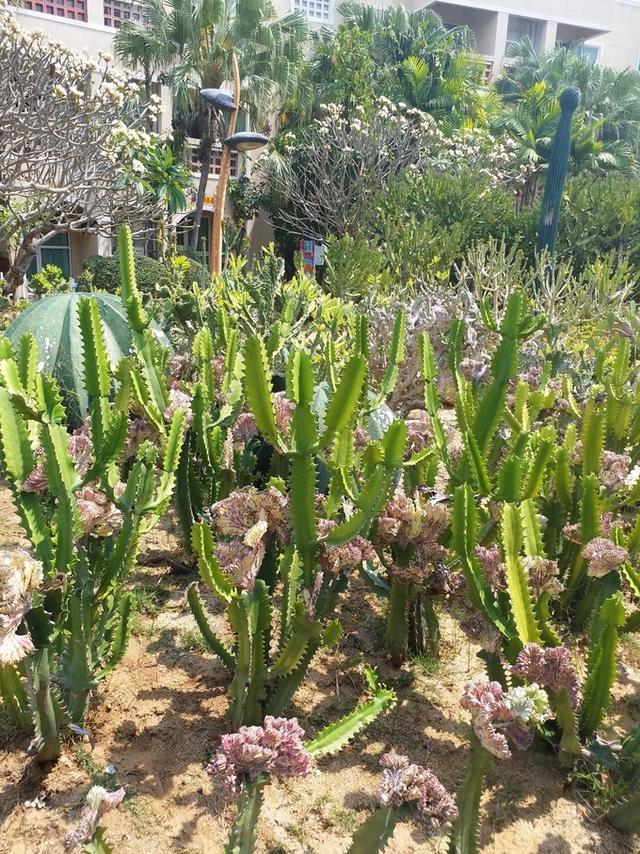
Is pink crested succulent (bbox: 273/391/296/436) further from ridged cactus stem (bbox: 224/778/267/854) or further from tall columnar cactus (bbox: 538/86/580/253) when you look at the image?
tall columnar cactus (bbox: 538/86/580/253)

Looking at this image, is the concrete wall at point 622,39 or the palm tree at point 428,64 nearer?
the palm tree at point 428,64

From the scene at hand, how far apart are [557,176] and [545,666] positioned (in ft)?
34.5

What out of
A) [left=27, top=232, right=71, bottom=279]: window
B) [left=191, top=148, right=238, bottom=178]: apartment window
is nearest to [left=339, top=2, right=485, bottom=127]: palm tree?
[left=191, top=148, right=238, bottom=178]: apartment window

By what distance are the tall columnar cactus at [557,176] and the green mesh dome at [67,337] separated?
7.82m

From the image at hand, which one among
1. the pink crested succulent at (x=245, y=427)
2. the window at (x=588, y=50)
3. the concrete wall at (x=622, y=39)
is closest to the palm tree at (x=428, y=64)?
the window at (x=588, y=50)

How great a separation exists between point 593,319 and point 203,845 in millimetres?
6924

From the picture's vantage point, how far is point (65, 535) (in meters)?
1.88

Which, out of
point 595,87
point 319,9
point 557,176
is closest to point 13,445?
point 557,176

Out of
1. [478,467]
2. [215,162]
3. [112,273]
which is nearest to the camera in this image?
[478,467]

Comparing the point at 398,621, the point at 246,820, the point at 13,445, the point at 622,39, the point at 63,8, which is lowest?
the point at 398,621

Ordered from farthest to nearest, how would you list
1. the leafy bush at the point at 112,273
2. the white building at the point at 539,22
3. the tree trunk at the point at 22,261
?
the white building at the point at 539,22 → the leafy bush at the point at 112,273 → the tree trunk at the point at 22,261

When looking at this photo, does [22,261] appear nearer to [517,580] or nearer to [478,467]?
[478,467]

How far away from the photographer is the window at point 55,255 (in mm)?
17703

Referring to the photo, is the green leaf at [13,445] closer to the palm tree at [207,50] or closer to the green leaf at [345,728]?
the green leaf at [345,728]
